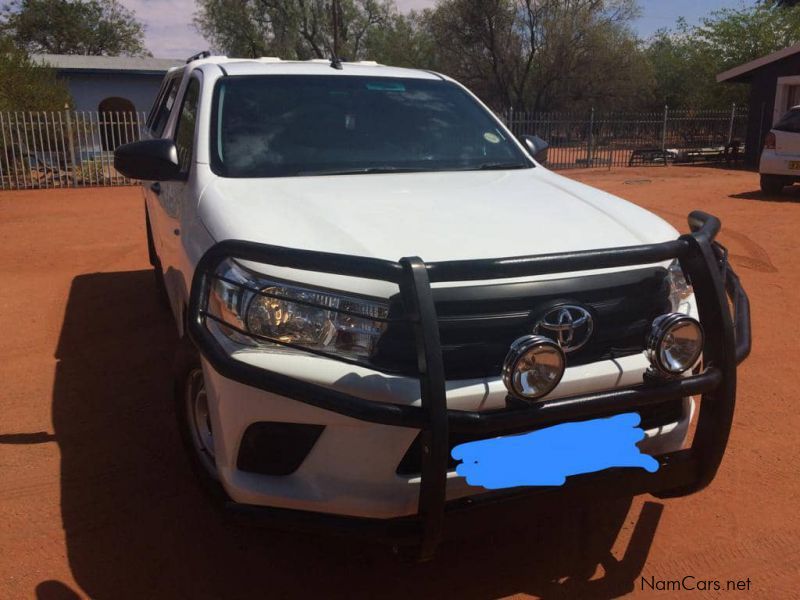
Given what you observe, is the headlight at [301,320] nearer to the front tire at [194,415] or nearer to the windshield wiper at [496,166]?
the front tire at [194,415]

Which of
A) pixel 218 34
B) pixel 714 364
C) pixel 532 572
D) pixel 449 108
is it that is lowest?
pixel 532 572

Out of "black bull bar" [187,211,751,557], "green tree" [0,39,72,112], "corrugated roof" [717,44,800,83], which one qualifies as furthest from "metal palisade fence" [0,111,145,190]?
"corrugated roof" [717,44,800,83]

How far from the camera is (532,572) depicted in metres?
2.80

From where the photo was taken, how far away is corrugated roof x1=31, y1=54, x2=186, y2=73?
1065 inches

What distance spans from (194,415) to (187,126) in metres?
1.73

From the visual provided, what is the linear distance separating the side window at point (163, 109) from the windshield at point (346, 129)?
1694 millimetres

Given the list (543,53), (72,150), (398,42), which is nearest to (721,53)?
(543,53)

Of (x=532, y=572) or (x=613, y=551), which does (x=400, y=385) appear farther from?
(x=613, y=551)

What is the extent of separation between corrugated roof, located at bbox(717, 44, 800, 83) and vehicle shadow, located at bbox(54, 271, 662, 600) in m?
21.3

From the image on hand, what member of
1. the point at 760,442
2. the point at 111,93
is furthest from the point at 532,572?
the point at 111,93

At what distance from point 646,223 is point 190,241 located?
73.1 inches

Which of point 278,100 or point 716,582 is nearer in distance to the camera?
point 716,582

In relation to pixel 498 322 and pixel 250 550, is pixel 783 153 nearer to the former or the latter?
pixel 498 322

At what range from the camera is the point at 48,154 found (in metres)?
18.1
